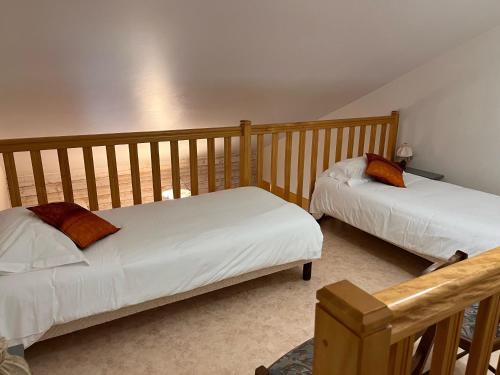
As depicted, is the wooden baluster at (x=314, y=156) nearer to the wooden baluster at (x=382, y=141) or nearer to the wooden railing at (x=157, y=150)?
the wooden railing at (x=157, y=150)

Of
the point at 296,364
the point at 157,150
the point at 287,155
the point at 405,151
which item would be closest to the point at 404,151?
the point at 405,151

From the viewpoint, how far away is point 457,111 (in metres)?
3.59

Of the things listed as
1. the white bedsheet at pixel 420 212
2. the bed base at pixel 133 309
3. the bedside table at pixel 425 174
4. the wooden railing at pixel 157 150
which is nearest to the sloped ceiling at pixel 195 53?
the wooden railing at pixel 157 150

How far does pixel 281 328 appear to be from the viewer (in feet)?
7.41

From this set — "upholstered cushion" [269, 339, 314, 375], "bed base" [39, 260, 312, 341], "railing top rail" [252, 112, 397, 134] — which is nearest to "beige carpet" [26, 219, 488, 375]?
"bed base" [39, 260, 312, 341]

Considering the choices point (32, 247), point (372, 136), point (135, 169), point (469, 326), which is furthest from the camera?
point (372, 136)

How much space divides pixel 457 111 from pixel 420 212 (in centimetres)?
138

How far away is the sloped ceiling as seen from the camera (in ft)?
7.18

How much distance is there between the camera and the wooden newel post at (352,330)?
2.07ft

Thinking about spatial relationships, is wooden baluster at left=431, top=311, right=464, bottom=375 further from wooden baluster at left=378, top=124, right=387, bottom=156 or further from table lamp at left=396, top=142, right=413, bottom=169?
wooden baluster at left=378, top=124, right=387, bottom=156

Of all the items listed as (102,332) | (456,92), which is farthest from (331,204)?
(102,332)

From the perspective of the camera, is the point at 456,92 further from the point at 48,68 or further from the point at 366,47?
the point at 48,68

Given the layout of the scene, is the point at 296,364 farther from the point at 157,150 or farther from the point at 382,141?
the point at 382,141

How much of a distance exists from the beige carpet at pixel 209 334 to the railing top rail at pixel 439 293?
54.9 inches
